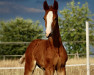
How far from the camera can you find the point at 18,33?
18250 millimetres

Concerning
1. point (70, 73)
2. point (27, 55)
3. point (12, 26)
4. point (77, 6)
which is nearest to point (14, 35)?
point (12, 26)

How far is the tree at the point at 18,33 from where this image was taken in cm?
1665

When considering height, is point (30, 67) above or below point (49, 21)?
below

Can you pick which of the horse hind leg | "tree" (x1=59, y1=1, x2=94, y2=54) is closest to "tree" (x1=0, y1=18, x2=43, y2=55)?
"tree" (x1=59, y1=1, x2=94, y2=54)

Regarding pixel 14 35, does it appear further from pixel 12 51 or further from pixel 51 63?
pixel 51 63

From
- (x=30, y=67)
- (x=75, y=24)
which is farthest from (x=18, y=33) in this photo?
(x=30, y=67)

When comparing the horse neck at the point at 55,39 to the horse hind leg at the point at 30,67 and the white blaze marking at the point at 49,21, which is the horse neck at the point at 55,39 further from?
the horse hind leg at the point at 30,67

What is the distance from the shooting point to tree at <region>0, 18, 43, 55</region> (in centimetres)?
1665

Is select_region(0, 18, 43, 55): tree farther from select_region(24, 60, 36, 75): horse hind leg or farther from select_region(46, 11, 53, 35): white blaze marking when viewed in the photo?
select_region(46, 11, 53, 35): white blaze marking

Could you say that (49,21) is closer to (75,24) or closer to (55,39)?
(55,39)

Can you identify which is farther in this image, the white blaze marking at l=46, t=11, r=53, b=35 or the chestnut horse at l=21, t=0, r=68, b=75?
the chestnut horse at l=21, t=0, r=68, b=75

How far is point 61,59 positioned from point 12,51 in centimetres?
1455

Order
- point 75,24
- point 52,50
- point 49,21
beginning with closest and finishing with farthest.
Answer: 1. point 49,21
2. point 52,50
3. point 75,24

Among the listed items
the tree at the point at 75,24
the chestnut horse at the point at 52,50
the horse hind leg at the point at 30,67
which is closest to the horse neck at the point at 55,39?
the chestnut horse at the point at 52,50
